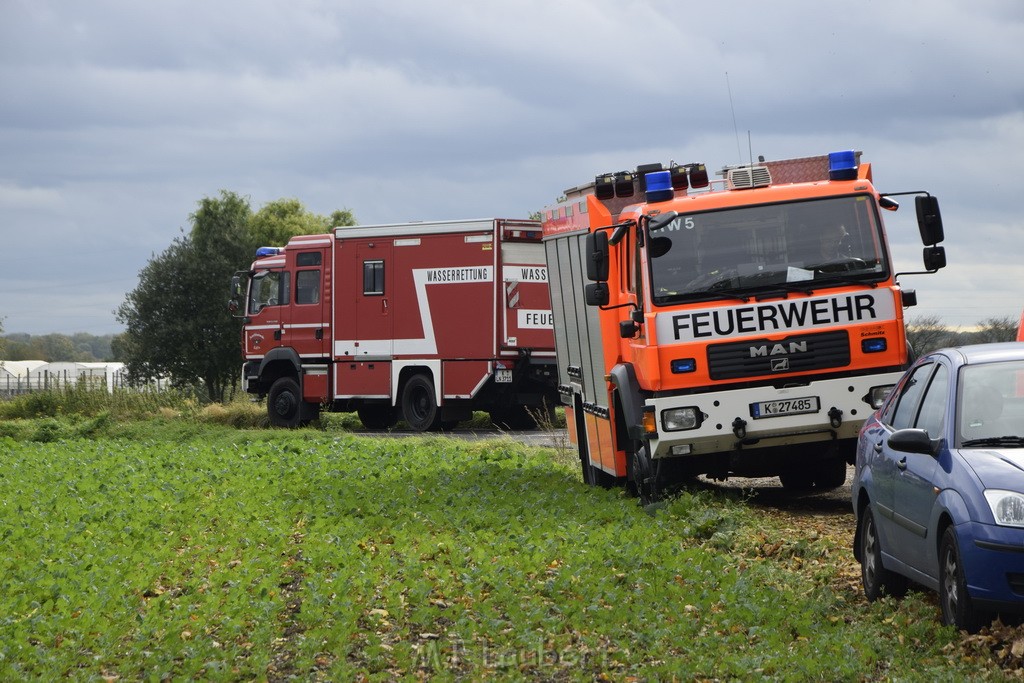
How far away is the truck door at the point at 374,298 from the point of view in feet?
92.1

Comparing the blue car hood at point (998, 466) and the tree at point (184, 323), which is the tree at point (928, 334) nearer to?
the blue car hood at point (998, 466)

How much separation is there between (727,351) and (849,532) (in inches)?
73.8

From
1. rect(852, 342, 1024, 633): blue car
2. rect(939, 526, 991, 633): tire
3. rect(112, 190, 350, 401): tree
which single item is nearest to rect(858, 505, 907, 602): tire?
rect(852, 342, 1024, 633): blue car

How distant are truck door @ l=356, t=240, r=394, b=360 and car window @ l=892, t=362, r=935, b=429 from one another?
1946 cm

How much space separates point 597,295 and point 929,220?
9.87 ft

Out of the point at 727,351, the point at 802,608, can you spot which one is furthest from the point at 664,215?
the point at 802,608

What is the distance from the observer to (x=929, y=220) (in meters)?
12.6

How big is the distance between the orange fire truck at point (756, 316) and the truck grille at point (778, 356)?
0.01 metres

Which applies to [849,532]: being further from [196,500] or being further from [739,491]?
[196,500]

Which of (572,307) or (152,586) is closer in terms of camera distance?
(152,586)

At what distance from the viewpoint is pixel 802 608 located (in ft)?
28.6

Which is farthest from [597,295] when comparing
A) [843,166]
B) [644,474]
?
[843,166]

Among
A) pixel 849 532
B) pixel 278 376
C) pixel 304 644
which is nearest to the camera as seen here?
pixel 304 644

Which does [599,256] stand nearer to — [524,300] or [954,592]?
[954,592]
